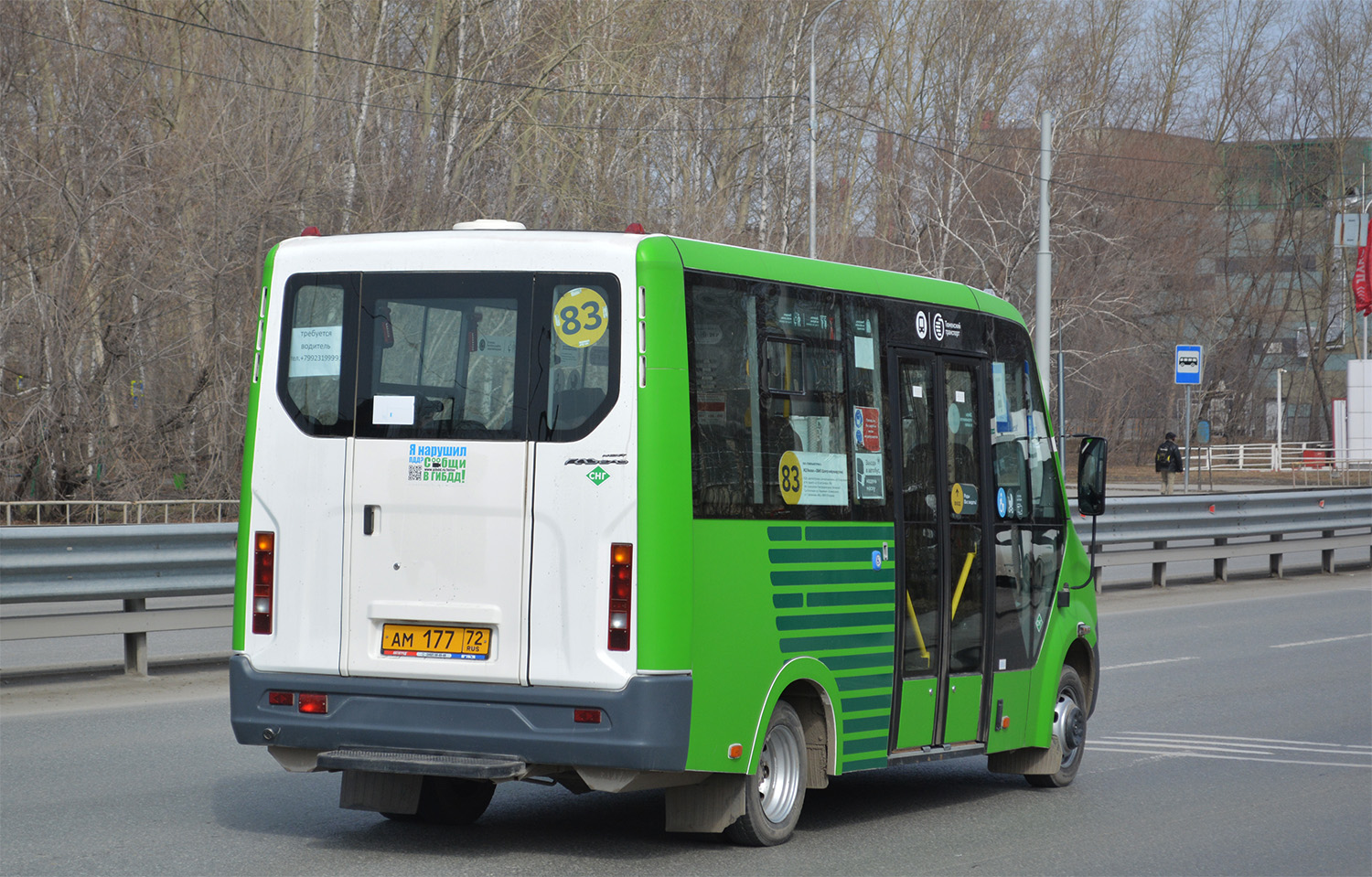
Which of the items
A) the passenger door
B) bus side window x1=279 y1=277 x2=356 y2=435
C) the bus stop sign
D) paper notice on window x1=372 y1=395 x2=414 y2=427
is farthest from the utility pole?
paper notice on window x1=372 y1=395 x2=414 y2=427

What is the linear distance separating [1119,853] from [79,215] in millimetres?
19792

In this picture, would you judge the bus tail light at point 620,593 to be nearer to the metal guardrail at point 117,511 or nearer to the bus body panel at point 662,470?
the bus body panel at point 662,470

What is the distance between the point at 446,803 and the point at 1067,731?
11.5ft

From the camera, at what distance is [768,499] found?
7.05m

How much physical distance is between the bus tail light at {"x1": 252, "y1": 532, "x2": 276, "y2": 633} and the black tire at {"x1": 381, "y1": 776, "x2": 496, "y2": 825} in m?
1.12

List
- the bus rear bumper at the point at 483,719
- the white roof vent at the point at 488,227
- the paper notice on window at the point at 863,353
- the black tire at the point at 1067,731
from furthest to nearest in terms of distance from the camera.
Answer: the black tire at the point at 1067,731 < the paper notice on window at the point at 863,353 < the white roof vent at the point at 488,227 < the bus rear bumper at the point at 483,719

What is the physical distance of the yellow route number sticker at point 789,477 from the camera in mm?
7160

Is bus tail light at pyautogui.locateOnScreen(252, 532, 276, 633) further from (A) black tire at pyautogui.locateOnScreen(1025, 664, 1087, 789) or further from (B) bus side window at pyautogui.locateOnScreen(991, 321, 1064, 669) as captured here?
(A) black tire at pyautogui.locateOnScreen(1025, 664, 1087, 789)

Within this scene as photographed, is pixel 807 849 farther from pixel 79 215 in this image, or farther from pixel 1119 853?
pixel 79 215

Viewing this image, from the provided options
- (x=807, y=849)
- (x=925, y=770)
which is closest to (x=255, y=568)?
(x=807, y=849)

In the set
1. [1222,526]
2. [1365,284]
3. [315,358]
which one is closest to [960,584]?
[315,358]

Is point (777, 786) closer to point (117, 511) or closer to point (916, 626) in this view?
point (916, 626)

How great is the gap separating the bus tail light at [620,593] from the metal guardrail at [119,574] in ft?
17.9

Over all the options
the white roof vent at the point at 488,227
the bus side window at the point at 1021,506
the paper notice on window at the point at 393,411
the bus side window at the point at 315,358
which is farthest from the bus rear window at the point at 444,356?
the bus side window at the point at 1021,506
